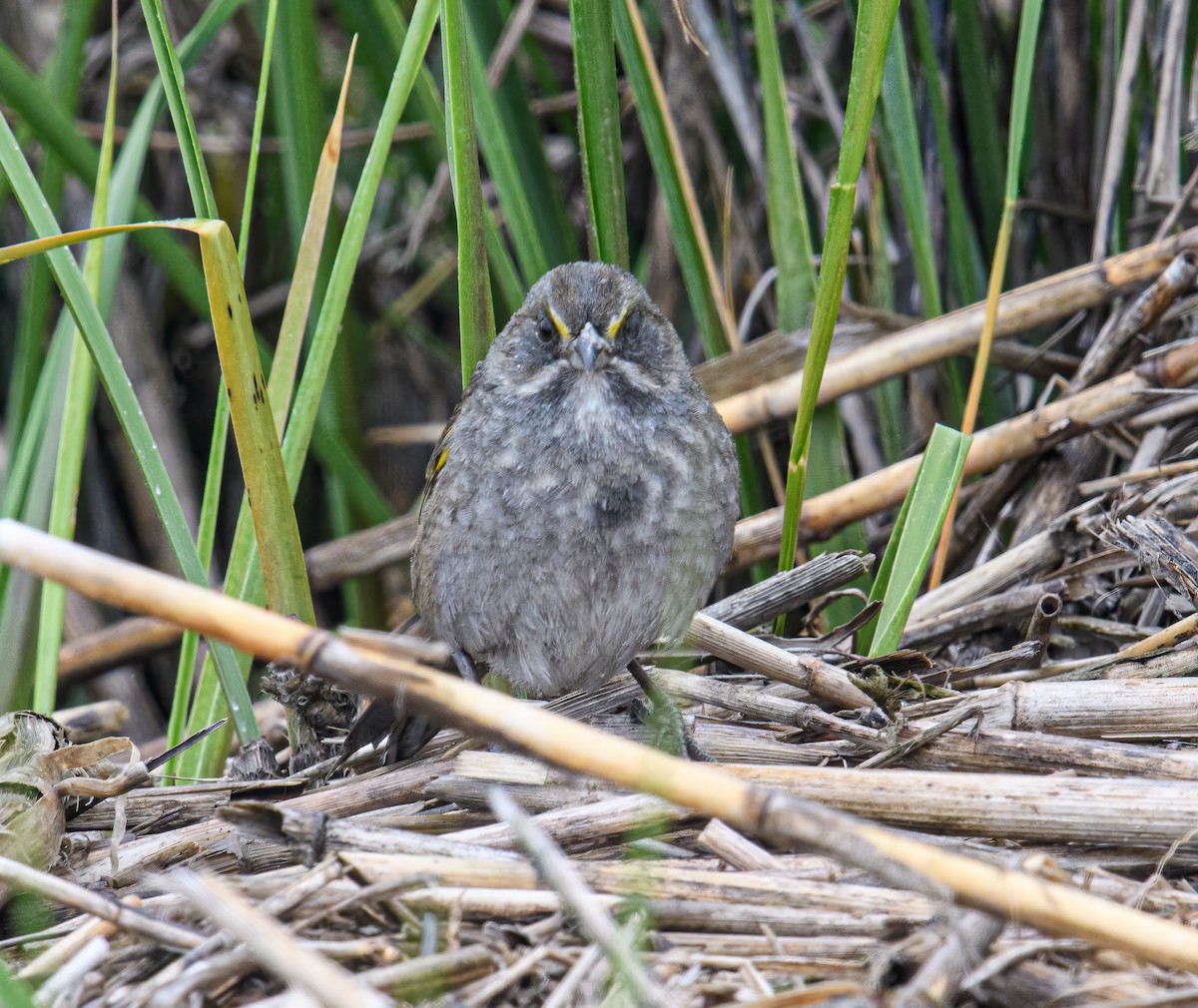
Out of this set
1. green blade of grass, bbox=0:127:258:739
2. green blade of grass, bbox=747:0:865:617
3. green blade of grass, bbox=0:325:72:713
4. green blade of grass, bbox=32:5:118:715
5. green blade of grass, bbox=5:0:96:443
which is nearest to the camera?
green blade of grass, bbox=0:127:258:739

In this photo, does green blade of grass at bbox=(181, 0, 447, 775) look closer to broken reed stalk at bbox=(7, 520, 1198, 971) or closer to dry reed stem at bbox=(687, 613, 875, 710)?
dry reed stem at bbox=(687, 613, 875, 710)

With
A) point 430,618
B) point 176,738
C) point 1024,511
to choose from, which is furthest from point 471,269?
point 1024,511

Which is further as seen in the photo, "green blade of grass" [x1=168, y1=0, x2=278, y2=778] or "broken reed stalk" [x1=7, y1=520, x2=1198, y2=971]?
"green blade of grass" [x1=168, y1=0, x2=278, y2=778]

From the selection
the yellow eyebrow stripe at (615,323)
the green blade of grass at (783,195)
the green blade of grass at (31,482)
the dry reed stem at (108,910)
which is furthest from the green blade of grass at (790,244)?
the dry reed stem at (108,910)

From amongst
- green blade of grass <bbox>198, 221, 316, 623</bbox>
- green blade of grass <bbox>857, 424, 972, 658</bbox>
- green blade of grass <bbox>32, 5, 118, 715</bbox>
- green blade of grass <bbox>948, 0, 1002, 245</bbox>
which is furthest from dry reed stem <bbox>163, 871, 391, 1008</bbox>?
green blade of grass <bbox>948, 0, 1002, 245</bbox>

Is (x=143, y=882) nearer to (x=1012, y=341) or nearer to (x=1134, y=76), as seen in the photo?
(x=1012, y=341)

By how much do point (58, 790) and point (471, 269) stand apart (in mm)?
1294

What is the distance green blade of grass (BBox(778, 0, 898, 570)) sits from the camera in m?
2.53

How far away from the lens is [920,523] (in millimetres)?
2754

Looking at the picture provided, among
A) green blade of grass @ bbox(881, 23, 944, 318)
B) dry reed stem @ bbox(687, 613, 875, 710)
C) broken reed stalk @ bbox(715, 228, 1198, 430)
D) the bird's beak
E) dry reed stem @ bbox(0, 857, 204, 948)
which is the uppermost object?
green blade of grass @ bbox(881, 23, 944, 318)

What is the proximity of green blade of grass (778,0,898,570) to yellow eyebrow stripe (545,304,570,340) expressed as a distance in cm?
52

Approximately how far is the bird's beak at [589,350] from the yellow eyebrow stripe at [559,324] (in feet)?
0.10

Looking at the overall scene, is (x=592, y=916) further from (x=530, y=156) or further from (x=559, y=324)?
(x=530, y=156)

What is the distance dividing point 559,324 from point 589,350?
0.13 meters
